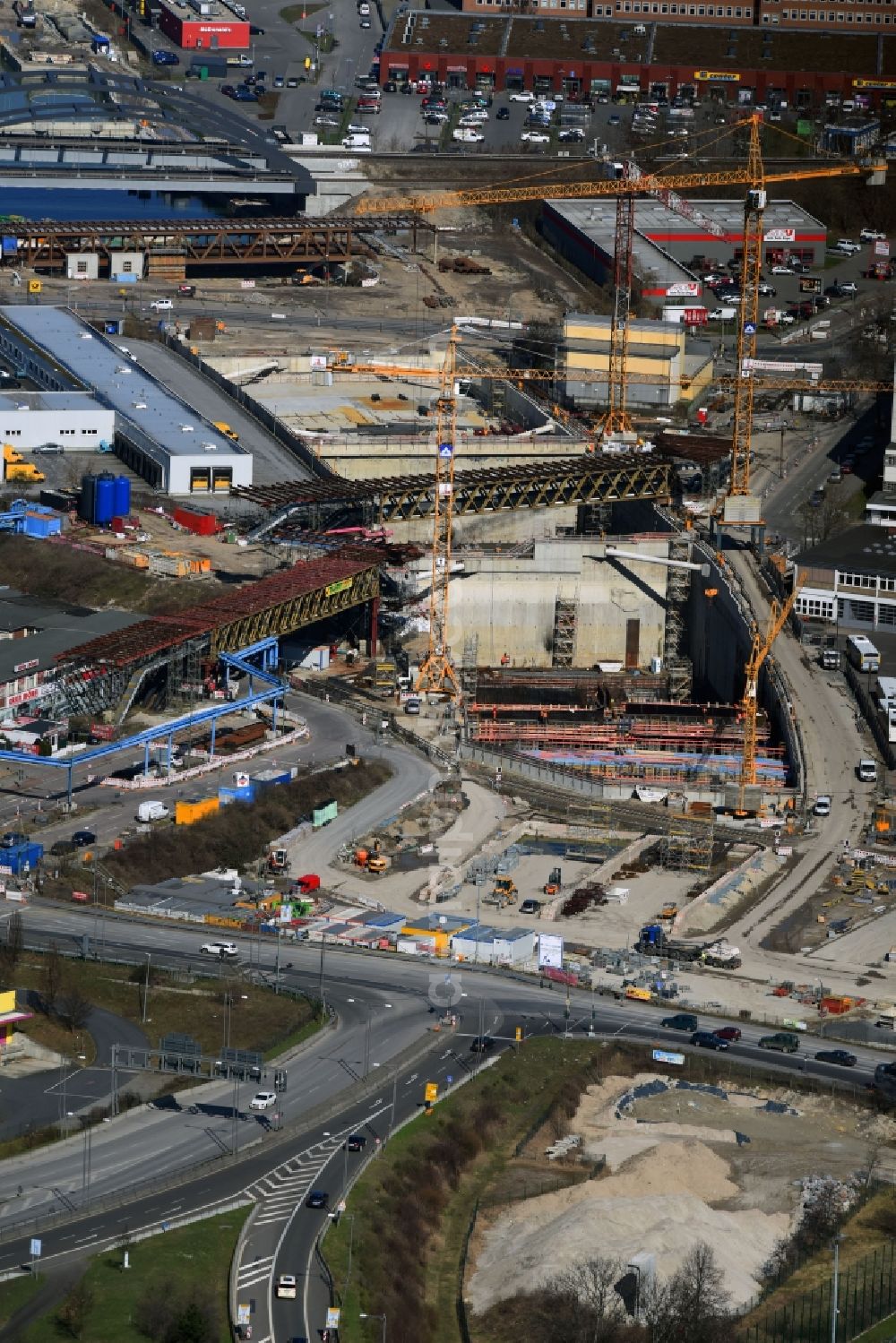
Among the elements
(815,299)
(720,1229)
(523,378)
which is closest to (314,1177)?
(720,1229)

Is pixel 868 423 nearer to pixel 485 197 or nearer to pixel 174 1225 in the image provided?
pixel 485 197

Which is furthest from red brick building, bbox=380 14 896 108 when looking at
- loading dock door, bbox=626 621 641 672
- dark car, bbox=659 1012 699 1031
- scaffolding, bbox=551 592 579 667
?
dark car, bbox=659 1012 699 1031

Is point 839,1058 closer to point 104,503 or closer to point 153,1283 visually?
point 153,1283

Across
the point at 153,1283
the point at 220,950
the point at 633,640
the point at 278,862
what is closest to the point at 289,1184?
the point at 153,1283

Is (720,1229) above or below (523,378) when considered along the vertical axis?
below

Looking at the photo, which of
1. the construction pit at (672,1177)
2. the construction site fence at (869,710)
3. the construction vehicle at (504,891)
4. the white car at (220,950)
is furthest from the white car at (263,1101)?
the construction site fence at (869,710)

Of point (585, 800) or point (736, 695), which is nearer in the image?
point (585, 800)

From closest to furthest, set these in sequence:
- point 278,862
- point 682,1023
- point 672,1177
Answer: point 672,1177 < point 682,1023 < point 278,862
